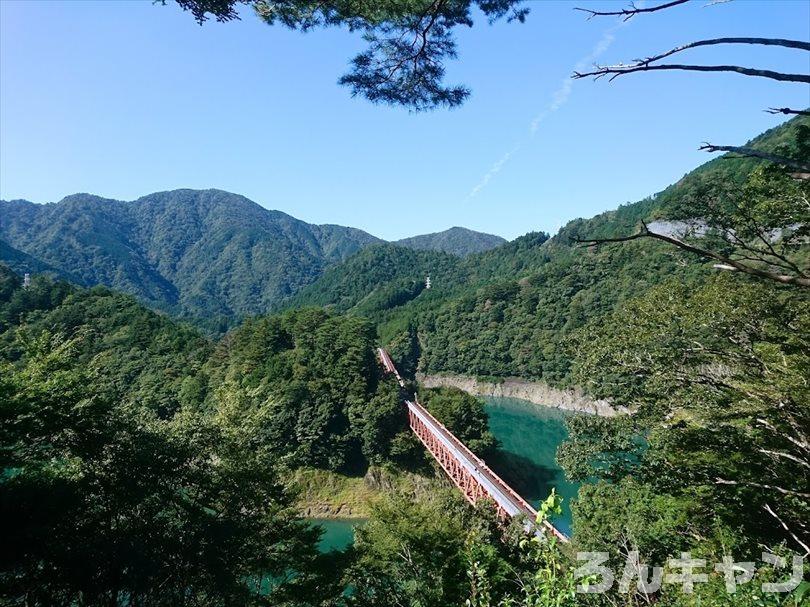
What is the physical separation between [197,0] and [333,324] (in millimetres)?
31008

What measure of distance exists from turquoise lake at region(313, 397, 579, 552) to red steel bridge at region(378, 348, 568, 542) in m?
1.80

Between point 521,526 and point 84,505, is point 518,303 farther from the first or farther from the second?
point 84,505

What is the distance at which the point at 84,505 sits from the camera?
22.1 ft

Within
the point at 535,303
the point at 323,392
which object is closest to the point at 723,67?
the point at 323,392

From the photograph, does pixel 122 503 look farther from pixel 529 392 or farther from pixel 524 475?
pixel 529 392

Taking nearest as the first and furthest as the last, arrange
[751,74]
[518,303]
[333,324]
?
[751,74]
[333,324]
[518,303]

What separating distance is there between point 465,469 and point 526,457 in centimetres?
1374

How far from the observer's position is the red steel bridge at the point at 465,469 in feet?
54.1

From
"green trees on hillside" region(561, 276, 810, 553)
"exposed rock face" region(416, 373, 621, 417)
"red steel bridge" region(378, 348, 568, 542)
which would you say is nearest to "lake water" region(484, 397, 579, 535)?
"exposed rock face" region(416, 373, 621, 417)

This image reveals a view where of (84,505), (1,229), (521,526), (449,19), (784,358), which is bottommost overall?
(521,526)

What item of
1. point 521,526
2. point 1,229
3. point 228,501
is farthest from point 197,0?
point 1,229

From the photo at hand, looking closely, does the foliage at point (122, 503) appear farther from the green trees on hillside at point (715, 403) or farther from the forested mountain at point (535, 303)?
the forested mountain at point (535, 303)

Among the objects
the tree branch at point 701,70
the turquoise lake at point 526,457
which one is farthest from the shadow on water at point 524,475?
the tree branch at point 701,70

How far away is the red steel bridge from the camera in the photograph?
16.5 m
